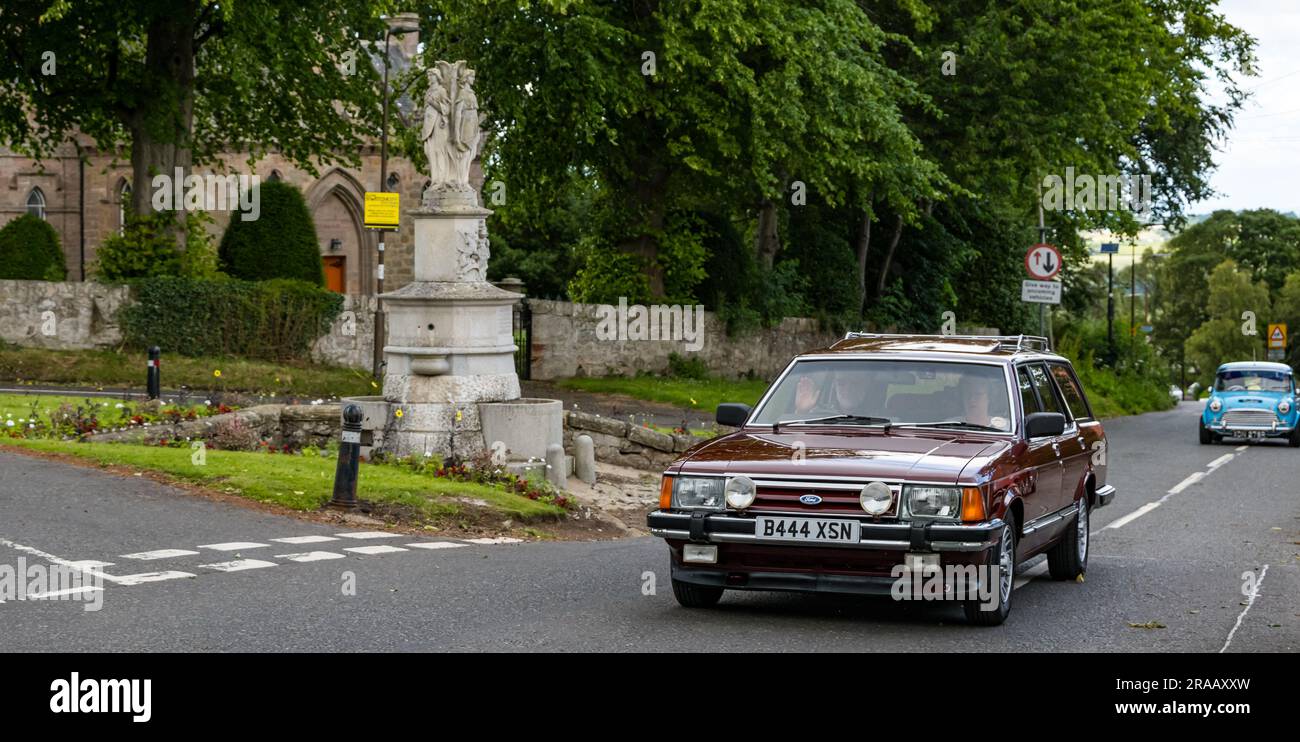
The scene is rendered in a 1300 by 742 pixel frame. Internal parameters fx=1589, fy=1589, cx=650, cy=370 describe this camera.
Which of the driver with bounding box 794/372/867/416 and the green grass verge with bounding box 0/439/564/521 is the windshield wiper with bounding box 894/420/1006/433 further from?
the green grass verge with bounding box 0/439/564/521

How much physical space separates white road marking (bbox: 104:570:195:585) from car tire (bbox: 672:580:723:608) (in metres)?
3.45

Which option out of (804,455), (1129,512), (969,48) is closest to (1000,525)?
(804,455)

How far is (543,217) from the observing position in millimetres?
36062

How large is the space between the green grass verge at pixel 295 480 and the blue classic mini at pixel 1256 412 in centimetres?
2030

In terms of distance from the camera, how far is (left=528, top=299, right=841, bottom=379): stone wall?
109 ft

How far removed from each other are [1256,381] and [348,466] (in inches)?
936

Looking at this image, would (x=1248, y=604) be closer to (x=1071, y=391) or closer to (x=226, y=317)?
(x=1071, y=391)

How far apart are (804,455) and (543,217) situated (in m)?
27.3

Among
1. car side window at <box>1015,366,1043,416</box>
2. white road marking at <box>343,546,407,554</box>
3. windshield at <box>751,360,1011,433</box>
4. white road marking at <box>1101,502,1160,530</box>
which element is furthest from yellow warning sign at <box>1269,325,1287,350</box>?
windshield at <box>751,360,1011,433</box>

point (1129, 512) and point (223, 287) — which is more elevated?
point (223, 287)

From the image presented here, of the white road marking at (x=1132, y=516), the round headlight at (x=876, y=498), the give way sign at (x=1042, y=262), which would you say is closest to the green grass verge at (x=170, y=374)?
the give way sign at (x=1042, y=262)

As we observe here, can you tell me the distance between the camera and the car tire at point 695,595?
9625 millimetres

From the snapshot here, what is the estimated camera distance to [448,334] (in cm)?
1780

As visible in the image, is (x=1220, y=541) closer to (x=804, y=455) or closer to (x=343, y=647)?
(x=804, y=455)
